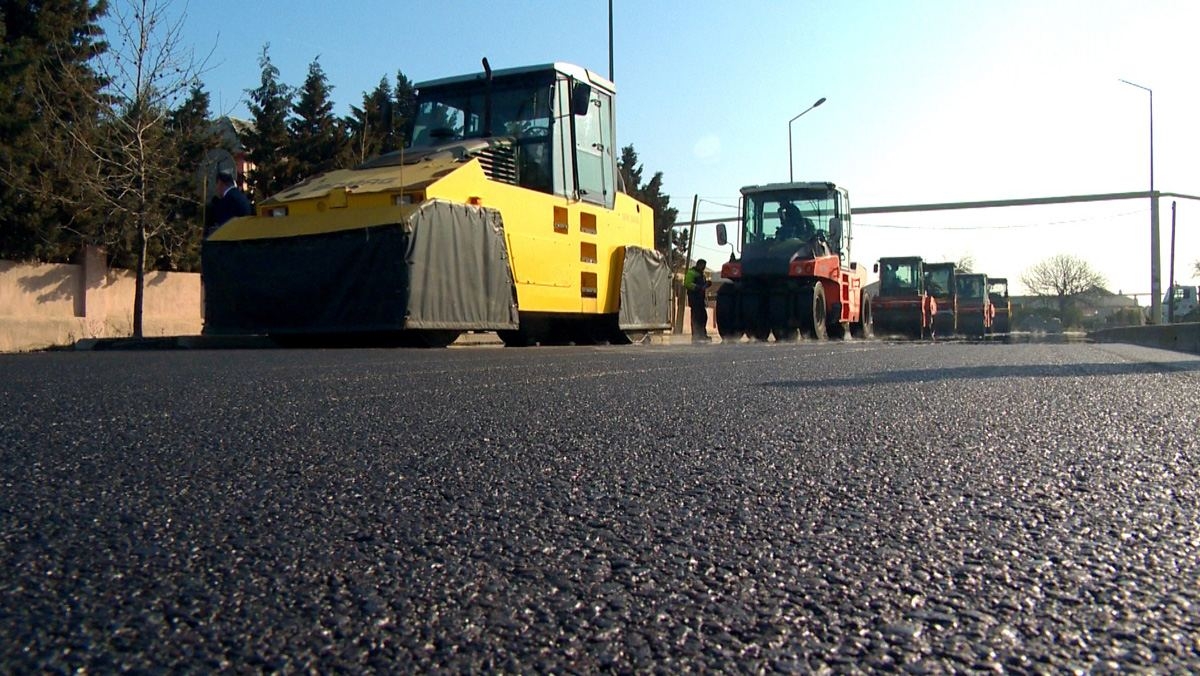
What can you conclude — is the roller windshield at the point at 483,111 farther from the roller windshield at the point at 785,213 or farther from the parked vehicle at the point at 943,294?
the parked vehicle at the point at 943,294

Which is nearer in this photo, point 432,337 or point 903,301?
point 432,337

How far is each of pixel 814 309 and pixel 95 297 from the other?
47.6ft

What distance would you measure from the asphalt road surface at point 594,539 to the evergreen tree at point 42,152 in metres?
18.6

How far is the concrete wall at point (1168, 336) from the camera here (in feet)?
44.4

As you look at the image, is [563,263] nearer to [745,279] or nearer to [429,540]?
[745,279]

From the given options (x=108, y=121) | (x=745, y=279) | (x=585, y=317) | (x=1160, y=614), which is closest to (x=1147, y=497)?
(x=1160, y=614)

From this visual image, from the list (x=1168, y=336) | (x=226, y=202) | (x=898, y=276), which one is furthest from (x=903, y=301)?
(x=226, y=202)

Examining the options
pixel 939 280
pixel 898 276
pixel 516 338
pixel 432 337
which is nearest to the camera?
pixel 432 337

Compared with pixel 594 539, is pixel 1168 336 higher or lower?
higher

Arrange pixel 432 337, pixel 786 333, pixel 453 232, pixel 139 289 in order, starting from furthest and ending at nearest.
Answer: pixel 139 289
pixel 786 333
pixel 432 337
pixel 453 232

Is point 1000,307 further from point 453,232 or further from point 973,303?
point 453,232

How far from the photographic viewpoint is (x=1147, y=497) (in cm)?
227

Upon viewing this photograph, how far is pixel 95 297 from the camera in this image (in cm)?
2100

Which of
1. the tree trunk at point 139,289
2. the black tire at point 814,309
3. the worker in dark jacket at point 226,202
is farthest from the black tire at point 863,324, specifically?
the tree trunk at point 139,289
